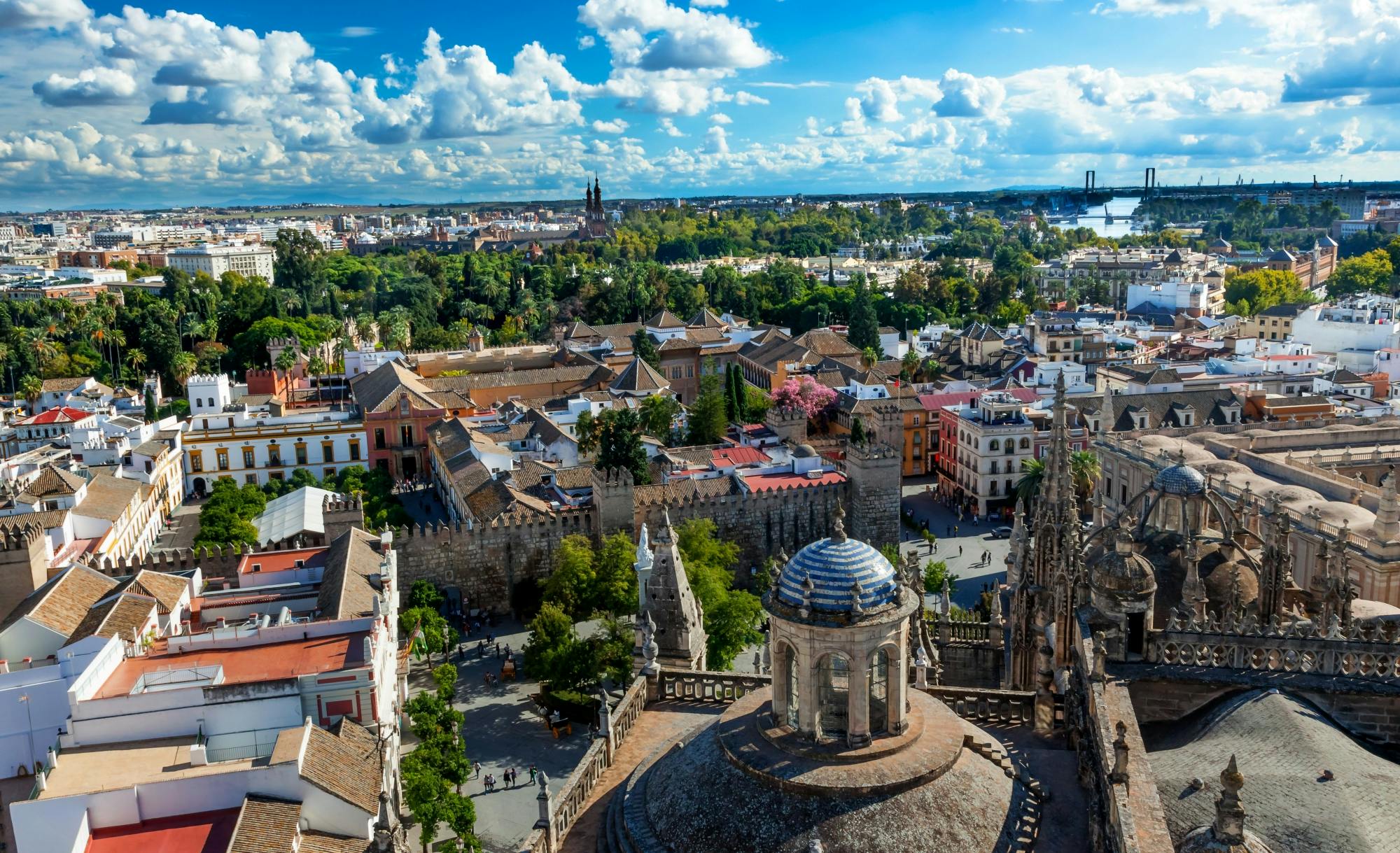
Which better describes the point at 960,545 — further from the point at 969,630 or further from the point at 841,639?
the point at 841,639

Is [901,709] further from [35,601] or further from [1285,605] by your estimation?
[35,601]

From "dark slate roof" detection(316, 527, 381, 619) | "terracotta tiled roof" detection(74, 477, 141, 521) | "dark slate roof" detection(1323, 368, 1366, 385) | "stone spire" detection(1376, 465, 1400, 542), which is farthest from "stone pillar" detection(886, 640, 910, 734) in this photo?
"dark slate roof" detection(1323, 368, 1366, 385)

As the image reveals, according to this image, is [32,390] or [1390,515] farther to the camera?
[32,390]

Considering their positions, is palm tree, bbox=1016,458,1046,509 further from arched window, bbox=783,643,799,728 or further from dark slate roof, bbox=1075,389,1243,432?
arched window, bbox=783,643,799,728

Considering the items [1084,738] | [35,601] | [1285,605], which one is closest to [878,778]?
[1084,738]

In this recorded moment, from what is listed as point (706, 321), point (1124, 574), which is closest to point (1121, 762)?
point (1124, 574)

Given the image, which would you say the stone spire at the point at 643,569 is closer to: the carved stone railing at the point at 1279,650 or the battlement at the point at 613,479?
the carved stone railing at the point at 1279,650

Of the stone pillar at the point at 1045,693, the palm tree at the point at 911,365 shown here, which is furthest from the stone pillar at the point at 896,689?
the palm tree at the point at 911,365
